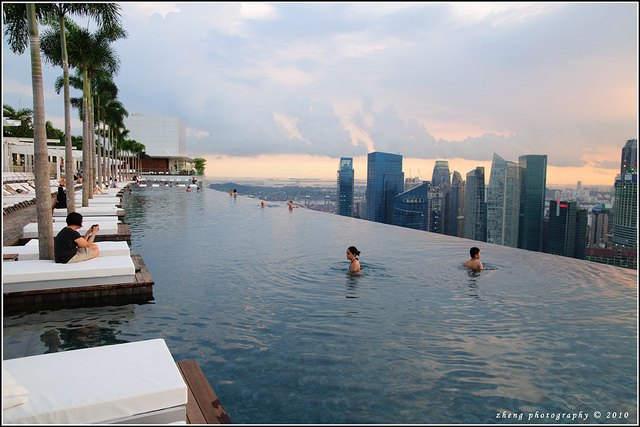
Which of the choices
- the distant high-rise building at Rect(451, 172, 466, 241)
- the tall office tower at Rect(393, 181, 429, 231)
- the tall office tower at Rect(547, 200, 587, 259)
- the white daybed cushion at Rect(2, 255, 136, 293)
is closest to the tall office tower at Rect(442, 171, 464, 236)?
the distant high-rise building at Rect(451, 172, 466, 241)

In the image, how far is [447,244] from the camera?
43.3ft

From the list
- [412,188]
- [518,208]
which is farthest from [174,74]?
[518,208]

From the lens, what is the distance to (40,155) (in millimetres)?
7188

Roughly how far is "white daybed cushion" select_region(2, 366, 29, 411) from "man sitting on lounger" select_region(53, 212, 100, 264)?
14.3 feet

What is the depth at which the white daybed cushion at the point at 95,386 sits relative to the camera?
2688mm

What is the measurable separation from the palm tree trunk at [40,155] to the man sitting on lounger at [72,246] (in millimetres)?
546

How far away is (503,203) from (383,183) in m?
12.2

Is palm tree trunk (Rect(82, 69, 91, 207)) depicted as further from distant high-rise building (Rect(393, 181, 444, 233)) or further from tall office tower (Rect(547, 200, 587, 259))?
tall office tower (Rect(547, 200, 587, 259))

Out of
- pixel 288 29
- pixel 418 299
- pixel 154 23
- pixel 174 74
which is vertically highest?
pixel 174 74

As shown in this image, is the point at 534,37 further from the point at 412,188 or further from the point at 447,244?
the point at 412,188

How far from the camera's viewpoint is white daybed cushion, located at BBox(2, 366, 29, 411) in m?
2.61

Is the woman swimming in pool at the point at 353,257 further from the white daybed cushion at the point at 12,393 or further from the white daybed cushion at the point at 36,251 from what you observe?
the white daybed cushion at the point at 12,393

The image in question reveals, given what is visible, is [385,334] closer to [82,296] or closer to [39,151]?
[82,296]

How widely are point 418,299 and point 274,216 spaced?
593 inches
